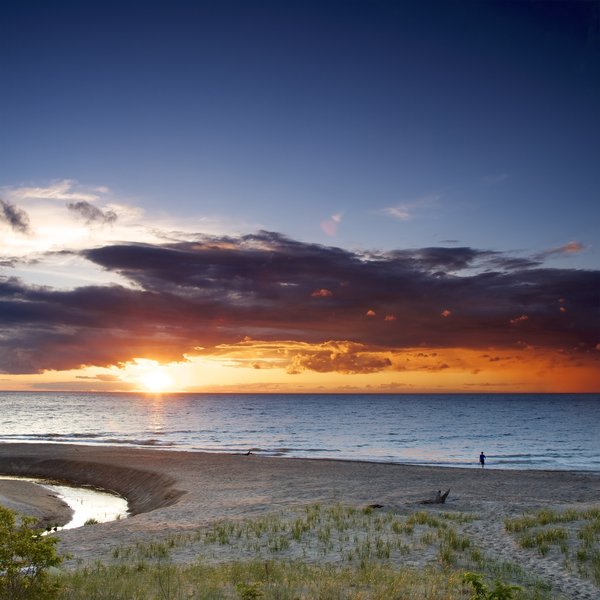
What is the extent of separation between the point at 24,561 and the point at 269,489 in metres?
28.7


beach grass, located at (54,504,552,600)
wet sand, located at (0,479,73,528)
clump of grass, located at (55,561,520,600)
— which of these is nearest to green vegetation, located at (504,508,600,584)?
beach grass, located at (54,504,552,600)

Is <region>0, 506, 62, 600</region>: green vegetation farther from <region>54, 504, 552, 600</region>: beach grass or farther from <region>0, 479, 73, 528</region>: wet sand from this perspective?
<region>0, 479, 73, 528</region>: wet sand

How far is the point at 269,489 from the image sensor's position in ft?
129

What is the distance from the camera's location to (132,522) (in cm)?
2792

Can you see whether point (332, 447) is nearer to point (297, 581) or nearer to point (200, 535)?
point (200, 535)

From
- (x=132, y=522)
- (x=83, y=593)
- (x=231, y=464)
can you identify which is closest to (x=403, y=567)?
(x=83, y=593)

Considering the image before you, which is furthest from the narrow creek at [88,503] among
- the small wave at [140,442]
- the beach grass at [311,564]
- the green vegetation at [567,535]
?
the small wave at [140,442]

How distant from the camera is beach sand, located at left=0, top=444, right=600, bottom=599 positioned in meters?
22.6

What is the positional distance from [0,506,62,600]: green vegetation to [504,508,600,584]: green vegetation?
47.4ft

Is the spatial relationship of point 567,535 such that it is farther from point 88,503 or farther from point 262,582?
point 88,503

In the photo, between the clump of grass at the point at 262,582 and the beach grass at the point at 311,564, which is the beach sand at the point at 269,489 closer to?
the beach grass at the point at 311,564

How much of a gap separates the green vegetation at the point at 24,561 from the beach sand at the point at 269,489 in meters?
8.18

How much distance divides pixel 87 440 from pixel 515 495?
7560cm

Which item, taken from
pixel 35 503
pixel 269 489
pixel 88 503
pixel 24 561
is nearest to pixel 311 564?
pixel 24 561
